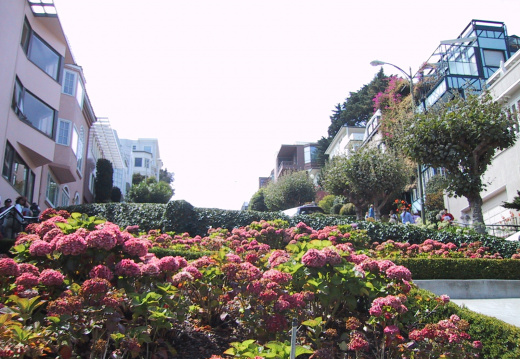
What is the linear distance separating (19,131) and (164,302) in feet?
51.8

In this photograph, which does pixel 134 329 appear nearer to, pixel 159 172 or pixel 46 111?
pixel 46 111

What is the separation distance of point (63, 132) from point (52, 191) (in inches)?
122

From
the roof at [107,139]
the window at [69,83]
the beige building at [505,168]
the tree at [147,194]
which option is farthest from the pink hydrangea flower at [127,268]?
the tree at [147,194]

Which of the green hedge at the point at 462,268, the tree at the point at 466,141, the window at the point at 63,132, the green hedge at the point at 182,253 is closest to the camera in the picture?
the green hedge at the point at 182,253

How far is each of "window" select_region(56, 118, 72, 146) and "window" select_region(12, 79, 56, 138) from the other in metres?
2.76

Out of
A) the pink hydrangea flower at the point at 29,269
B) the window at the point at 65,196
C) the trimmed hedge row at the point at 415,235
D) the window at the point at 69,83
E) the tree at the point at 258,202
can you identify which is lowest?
the pink hydrangea flower at the point at 29,269

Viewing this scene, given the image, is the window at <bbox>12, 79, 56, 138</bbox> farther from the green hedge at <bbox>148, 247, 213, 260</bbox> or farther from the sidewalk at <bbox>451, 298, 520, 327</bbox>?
the sidewalk at <bbox>451, 298, 520, 327</bbox>

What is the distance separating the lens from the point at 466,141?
53.2 ft

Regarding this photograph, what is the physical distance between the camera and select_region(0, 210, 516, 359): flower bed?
13.9 feet

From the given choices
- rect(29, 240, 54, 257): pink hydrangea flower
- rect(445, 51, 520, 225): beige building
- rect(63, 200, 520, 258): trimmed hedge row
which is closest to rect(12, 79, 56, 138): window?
rect(63, 200, 520, 258): trimmed hedge row

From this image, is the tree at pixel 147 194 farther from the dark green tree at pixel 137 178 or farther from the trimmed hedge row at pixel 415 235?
the dark green tree at pixel 137 178

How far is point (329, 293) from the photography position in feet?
17.3

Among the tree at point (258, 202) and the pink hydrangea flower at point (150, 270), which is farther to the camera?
the tree at point (258, 202)

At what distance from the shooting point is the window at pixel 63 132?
77.2 feet
